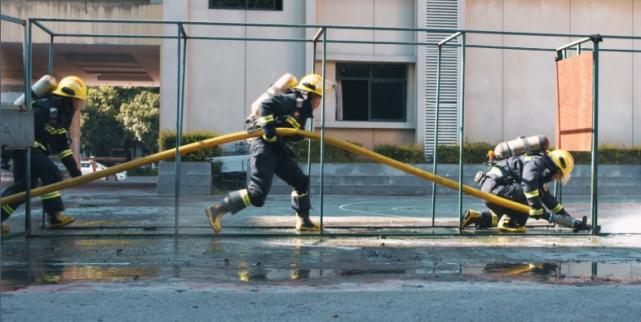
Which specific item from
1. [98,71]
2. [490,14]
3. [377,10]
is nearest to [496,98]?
[490,14]

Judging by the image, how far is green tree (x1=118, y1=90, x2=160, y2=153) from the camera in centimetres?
4894

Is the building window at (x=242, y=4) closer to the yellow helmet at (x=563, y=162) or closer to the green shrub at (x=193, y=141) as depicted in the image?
the green shrub at (x=193, y=141)

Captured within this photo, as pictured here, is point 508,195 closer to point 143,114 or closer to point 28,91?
point 28,91

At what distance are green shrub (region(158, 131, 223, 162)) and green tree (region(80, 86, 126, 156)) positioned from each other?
31.0m

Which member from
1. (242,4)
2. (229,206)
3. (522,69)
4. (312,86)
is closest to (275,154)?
(229,206)

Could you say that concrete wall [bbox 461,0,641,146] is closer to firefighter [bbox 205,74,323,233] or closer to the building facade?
the building facade

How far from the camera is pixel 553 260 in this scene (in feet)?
23.6

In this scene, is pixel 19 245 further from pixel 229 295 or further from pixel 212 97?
pixel 212 97

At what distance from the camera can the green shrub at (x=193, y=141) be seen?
60.4 ft

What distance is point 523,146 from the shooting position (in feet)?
30.9

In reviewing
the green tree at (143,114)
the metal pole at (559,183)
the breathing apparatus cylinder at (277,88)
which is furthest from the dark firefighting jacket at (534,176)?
the green tree at (143,114)

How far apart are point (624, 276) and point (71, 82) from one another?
251 inches

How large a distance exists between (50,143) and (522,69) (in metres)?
15.9

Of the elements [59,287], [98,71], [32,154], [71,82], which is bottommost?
[59,287]
